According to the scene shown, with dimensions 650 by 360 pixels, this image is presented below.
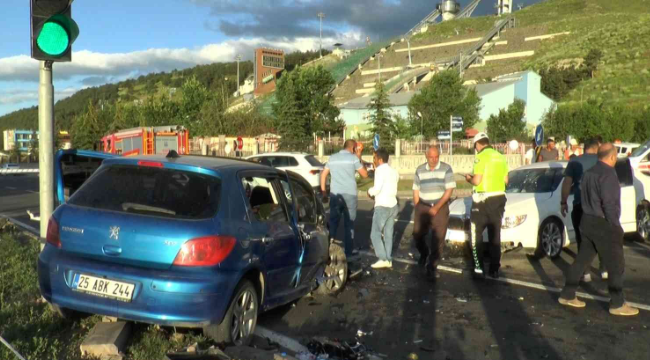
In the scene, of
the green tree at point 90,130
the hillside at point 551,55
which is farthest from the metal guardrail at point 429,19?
the green tree at point 90,130

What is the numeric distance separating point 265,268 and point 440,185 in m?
3.98

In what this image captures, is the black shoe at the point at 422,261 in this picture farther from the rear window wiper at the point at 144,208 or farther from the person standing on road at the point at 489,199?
the rear window wiper at the point at 144,208

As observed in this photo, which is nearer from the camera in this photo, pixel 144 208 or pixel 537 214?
pixel 144 208

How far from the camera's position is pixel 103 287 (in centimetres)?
516

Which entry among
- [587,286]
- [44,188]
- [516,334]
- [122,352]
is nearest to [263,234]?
[122,352]

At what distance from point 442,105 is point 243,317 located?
44.9 meters

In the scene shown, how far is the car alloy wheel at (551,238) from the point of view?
10.3 m

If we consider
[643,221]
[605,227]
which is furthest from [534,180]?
[605,227]

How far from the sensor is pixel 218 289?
17.1 ft

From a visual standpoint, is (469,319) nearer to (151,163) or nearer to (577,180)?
(577,180)

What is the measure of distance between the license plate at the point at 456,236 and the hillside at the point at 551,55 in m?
52.3

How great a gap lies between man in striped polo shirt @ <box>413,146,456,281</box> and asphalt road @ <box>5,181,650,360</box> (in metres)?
0.45

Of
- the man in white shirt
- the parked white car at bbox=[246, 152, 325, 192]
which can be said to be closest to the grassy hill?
the parked white car at bbox=[246, 152, 325, 192]

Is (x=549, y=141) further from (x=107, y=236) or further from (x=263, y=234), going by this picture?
(x=107, y=236)
